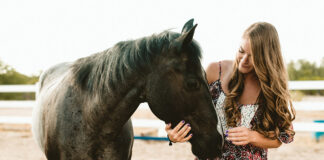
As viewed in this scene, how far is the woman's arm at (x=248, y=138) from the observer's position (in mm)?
1808

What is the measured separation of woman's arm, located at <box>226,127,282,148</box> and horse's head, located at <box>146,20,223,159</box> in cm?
27

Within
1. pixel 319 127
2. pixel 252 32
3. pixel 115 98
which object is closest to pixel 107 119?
pixel 115 98

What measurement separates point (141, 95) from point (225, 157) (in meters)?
0.93

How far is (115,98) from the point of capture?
170 cm

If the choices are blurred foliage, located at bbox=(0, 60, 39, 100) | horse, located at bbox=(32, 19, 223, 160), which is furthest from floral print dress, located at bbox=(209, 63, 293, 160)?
blurred foliage, located at bbox=(0, 60, 39, 100)

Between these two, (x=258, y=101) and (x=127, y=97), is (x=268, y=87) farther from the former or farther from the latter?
(x=127, y=97)

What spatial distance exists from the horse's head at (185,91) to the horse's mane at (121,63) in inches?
2.2

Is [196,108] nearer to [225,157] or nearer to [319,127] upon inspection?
[225,157]

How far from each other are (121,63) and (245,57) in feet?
3.20

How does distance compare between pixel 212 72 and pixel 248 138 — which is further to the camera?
pixel 212 72

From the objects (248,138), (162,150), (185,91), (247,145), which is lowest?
(162,150)

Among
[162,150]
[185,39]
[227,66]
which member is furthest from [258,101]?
[162,150]

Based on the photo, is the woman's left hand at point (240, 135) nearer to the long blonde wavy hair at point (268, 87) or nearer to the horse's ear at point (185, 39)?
the long blonde wavy hair at point (268, 87)

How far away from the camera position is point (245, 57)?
77.9 inches
